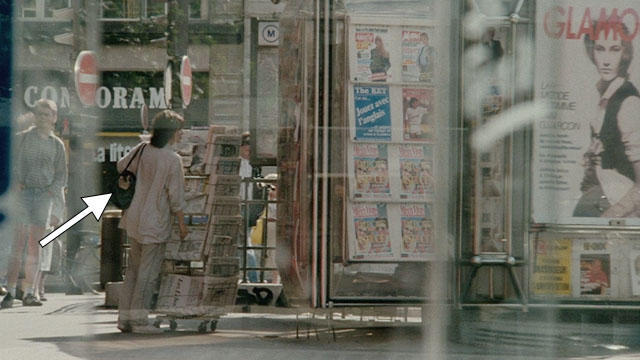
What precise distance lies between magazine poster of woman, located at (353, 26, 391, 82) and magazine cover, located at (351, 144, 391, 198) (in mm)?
375

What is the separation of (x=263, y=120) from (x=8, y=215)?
1.37m

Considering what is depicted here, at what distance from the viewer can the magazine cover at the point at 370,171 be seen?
620cm

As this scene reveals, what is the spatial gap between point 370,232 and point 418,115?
2.22ft

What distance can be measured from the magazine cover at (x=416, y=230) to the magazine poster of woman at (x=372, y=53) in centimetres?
71

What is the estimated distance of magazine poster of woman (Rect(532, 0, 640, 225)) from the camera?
242 inches

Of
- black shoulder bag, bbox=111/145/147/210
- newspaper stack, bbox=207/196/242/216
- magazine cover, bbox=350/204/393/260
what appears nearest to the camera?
black shoulder bag, bbox=111/145/147/210

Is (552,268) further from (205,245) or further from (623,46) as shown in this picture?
(205,245)

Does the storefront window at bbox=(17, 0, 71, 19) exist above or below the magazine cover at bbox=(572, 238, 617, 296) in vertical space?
above

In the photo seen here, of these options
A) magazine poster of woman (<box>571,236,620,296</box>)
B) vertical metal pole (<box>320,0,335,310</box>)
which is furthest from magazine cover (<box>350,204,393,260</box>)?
magazine poster of woman (<box>571,236,620,296</box>)

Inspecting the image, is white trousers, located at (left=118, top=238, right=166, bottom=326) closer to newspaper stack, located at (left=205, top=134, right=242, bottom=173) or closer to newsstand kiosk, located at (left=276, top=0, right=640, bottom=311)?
newspaper stack, located at (left=205, top=134, right=242, bottom=173)

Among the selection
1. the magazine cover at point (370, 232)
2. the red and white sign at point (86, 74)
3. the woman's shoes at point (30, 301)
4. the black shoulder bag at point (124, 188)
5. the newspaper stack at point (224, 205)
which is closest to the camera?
the woman's shoes at point (30, 301)

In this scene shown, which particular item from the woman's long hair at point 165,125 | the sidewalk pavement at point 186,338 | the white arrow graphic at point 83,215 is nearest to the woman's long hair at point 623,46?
the sidewalk pavement at point 186,338

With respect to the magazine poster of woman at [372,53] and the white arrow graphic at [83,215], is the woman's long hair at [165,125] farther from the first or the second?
the magazine poster of woman at [372,53]

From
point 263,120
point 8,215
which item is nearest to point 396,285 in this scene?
point 263,120
